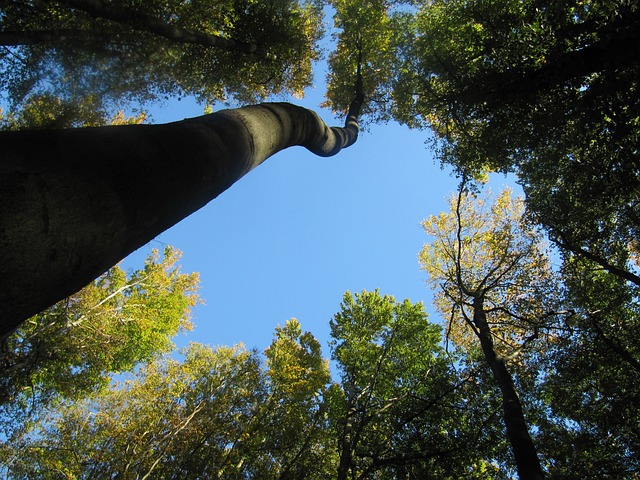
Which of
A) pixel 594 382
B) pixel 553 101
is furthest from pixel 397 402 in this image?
pixel 553 101

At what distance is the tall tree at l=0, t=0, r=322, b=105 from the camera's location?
1002 centimetres

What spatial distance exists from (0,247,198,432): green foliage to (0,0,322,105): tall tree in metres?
7.80

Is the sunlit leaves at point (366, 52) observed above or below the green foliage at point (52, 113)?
above

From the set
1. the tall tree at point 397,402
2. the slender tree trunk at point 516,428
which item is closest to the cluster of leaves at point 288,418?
the tall tree at point 397,402

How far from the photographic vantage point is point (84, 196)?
4.95 feet

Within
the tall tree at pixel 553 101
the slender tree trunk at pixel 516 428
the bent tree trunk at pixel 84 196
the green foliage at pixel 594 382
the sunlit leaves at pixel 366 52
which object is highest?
the sunlit leaves at pixel 366 52

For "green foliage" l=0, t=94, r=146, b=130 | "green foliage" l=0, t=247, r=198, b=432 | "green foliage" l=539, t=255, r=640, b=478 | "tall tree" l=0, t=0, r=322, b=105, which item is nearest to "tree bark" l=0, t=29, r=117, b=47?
"tall tree" l=0, t=0, r=322, b=105

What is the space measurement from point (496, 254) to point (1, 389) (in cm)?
2002

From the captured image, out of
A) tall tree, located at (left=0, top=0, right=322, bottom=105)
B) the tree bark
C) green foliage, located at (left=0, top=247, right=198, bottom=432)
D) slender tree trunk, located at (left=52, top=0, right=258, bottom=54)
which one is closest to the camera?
slender tree trunk, located at (left=52, top=0, right=258, bottom=54)

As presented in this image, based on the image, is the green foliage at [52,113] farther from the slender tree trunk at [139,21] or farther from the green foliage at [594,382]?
the green foliage at [594,382]

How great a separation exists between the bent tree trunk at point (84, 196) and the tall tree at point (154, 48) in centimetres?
861

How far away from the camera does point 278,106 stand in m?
4.62

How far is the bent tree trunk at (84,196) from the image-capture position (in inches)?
48.7

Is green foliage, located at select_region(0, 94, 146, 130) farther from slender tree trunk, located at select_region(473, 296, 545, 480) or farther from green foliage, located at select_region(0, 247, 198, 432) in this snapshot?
slender tree trunk, located at select_region(473, 296, 545, 480)
